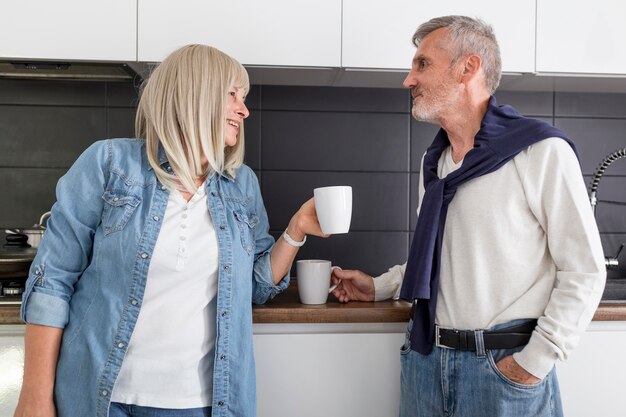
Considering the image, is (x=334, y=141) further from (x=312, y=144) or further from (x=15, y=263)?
(x=15, y=263)

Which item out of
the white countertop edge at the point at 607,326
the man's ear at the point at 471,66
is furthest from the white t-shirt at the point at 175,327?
the white countertop edge at the point at 607,326

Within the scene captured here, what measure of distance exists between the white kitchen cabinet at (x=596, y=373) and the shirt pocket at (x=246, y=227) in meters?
0.83

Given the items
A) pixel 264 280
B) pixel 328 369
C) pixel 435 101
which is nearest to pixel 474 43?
pixel 435 101

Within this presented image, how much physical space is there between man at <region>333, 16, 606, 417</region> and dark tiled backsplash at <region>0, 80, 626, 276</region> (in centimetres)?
66

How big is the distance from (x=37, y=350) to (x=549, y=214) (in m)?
1.05

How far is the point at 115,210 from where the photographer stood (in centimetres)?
123

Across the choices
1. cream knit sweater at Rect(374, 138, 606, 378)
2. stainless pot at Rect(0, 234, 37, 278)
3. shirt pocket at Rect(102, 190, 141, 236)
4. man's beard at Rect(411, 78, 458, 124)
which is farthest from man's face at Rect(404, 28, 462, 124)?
stainless pot at Rect(0, 234, 37, 278)

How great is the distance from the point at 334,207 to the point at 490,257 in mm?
342

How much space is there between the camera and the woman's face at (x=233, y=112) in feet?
4.30

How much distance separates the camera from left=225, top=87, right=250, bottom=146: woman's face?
131cm

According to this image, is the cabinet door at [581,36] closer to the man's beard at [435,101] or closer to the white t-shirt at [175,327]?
the man's beard at [435,101]

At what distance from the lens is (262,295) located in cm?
145

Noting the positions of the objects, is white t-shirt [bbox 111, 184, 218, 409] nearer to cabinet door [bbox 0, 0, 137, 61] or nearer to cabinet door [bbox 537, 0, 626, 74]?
cabinet door [bbox 0, 0, 137, 61]

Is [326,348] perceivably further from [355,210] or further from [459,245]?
[355,210]
